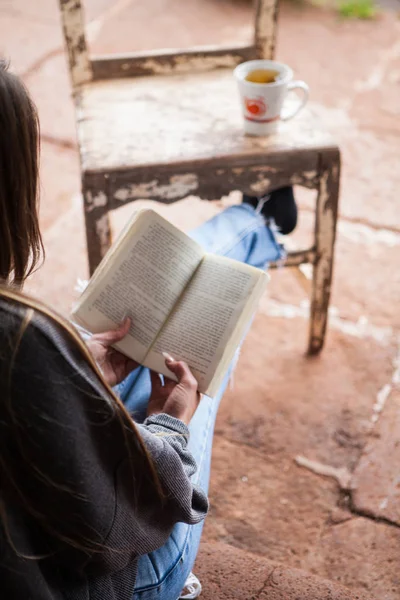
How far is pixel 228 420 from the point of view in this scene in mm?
1414

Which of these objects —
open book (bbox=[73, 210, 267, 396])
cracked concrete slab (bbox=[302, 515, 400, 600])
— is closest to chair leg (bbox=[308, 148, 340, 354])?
open book (bbox=[73, 210, 267, 396])

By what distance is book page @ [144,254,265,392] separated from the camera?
0.94m

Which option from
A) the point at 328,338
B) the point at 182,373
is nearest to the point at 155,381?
the point at 182,373

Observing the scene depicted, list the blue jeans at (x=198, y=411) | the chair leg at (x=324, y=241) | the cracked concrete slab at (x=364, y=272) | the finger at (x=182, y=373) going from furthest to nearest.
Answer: the cracked concrete slab at (x=364, y=272) < the chair leg at (x=324, y=241) < the finger at (x=182, y=373) < the blue jeans at (x=198, y=411)

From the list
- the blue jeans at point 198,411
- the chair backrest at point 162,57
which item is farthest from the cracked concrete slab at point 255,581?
the chair backrest at point 162,57

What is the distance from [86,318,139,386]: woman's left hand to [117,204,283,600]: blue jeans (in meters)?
0.03

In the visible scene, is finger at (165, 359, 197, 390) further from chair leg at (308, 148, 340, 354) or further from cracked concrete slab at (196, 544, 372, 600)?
chair leg at (308, 148, 340, 354)

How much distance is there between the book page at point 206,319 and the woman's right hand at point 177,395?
0.02 meters

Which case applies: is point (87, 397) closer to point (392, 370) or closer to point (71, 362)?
point (71, 362)

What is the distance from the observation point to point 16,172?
23.9 inches

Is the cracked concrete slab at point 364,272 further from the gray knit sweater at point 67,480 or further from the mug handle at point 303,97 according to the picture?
the gray knit sweater at point 67,480

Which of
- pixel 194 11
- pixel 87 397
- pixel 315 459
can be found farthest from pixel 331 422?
pixel 194 11

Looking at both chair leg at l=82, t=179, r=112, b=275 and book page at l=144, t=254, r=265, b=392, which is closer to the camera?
book page at l=144, t=254, r=265, b=392

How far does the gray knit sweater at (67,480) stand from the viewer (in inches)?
22.7
